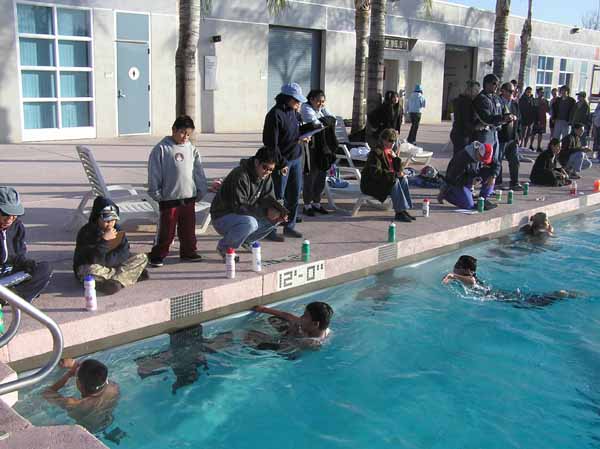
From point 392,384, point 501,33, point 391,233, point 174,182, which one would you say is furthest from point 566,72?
point 392,384

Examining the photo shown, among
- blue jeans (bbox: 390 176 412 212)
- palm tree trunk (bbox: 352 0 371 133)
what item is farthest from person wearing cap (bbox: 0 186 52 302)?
palm tree trunk (bbox: 352 0 371 133)

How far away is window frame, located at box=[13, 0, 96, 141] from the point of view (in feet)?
52.3

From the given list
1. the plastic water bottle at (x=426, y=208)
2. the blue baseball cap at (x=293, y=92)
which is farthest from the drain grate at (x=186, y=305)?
the plastic water bottle at (x=426, y=208)

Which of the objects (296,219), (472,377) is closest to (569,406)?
(472,377)

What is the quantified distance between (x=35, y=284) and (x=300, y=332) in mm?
2362

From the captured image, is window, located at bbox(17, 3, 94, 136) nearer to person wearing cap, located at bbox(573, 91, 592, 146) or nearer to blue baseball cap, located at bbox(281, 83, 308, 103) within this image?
blue baseball cap, located at bbox(281, 83, 308, 103)

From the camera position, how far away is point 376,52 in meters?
14.3

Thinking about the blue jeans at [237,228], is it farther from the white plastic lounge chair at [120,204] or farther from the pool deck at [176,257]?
the white plastic lounge chair at [120,204]

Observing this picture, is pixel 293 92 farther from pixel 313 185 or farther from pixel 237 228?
pixel 237 228

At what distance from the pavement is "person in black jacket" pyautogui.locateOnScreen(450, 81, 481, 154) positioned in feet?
3.51

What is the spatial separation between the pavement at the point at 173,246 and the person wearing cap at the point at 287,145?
43cm

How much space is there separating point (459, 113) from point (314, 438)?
7428mm

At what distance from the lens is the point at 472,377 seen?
5.97 meters

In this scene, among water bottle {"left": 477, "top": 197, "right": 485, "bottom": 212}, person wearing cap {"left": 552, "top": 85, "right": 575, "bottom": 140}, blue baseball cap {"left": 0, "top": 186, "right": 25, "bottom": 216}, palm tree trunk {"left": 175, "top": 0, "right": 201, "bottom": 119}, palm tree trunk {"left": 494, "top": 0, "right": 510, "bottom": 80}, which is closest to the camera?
blue baseball cap {"left": 0, "top": 186, "right": 25, "bottom": 216}
